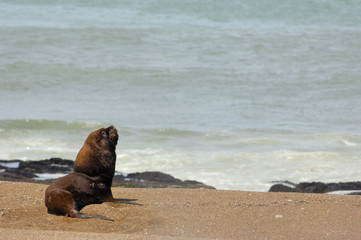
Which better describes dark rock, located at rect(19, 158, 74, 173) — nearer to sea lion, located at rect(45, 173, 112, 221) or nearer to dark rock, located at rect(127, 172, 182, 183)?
dark rock, located at rect(127, 172, 182, 183)

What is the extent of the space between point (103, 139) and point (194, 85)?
16833 mm

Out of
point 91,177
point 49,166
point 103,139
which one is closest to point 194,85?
point 49,166

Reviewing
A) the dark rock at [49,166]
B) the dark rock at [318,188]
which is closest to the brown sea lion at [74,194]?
the dark rock at [318,188]

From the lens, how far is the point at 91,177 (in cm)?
612

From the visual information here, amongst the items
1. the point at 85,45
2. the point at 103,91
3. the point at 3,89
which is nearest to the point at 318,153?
the point at 103,91

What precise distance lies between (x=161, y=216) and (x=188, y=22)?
89.0 ft

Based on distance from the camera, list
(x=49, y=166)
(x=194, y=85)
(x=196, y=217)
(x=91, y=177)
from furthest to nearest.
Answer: (x=194, y=85)
(x=49, y=166)
(x=91, y=177)
(x=196, y=217)

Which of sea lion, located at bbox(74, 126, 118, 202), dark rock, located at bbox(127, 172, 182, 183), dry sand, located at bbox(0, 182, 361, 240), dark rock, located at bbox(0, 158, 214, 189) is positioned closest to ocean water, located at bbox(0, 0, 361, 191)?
dark rock, located at bbox(127, 172, 182, 183)

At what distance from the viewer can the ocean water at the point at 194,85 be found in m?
13.7

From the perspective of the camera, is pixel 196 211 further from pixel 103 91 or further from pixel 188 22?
pixel 188 22

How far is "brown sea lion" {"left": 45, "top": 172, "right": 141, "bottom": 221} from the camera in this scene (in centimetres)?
584

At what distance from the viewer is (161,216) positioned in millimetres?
5895

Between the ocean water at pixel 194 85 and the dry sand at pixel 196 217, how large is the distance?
4.18 m

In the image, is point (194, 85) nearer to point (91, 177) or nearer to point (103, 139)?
point (103, 139)
